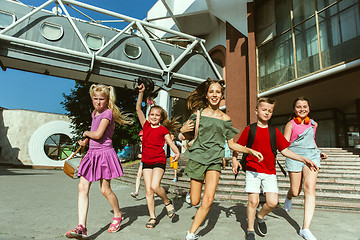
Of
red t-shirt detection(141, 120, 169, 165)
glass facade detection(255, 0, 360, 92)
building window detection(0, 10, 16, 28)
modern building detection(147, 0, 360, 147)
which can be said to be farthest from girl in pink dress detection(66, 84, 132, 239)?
building window detection(0, 10, 16, 28)

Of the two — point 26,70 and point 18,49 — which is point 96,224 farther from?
point 26,70

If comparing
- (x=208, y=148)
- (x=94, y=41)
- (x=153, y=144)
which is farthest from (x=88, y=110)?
(x=208, y=148)

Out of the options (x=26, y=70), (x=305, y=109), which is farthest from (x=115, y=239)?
(x=26, y=70)

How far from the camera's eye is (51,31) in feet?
37.9

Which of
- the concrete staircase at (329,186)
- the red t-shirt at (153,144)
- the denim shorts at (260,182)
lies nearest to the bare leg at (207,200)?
the denim shorts at (260,182)

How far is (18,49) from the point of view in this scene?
10914 millimetres

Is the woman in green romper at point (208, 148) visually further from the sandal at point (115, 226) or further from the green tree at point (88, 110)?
the green tree at point (88, 110)

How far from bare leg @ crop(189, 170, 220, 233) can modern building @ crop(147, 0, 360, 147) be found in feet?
29.7

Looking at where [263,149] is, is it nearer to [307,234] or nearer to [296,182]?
[296,182]

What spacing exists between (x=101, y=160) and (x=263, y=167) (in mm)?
2084

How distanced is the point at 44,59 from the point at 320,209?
490 inches

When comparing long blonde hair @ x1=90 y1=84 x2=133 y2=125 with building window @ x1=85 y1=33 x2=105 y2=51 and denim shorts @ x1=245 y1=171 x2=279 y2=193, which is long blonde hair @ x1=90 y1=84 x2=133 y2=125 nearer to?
denim shorts @ x1=245 y1=171 x2=279 y2=193

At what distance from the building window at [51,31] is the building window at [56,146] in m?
15.2

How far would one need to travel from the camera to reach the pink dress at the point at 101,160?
2.95 meters
